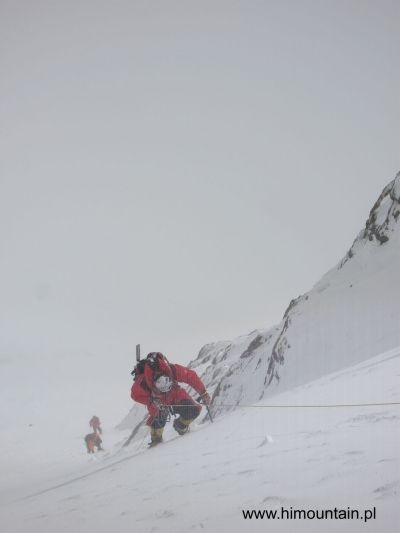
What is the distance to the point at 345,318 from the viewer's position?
45.5 feet

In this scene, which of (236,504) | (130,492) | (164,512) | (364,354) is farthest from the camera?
(364,354)

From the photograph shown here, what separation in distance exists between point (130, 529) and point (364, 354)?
31.1ft

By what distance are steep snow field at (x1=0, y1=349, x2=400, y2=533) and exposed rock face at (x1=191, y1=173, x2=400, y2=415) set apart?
19.8 ft

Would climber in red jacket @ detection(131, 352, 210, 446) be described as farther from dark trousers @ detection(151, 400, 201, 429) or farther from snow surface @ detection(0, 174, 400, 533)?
snow surface @ detection(0, 174, 400, 533)

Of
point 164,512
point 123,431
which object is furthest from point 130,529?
point 123,431

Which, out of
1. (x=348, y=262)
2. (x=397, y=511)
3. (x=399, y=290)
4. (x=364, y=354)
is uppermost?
(x=348, y=262)

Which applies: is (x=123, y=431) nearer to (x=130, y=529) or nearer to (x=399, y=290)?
(x=399, y=290)

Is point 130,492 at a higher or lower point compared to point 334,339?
lower

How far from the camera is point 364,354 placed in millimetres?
11086

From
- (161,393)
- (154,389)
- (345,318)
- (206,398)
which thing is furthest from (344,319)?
(154,389)

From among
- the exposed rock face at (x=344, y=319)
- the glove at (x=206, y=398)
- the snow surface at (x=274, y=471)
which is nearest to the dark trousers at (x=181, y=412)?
the glove at (x=206, y=398)

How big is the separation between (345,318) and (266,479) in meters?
11.4

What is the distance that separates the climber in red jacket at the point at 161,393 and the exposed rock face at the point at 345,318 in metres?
5.20

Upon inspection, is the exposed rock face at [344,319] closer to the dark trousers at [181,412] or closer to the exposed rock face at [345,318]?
the exposed rock face at [345,318]
